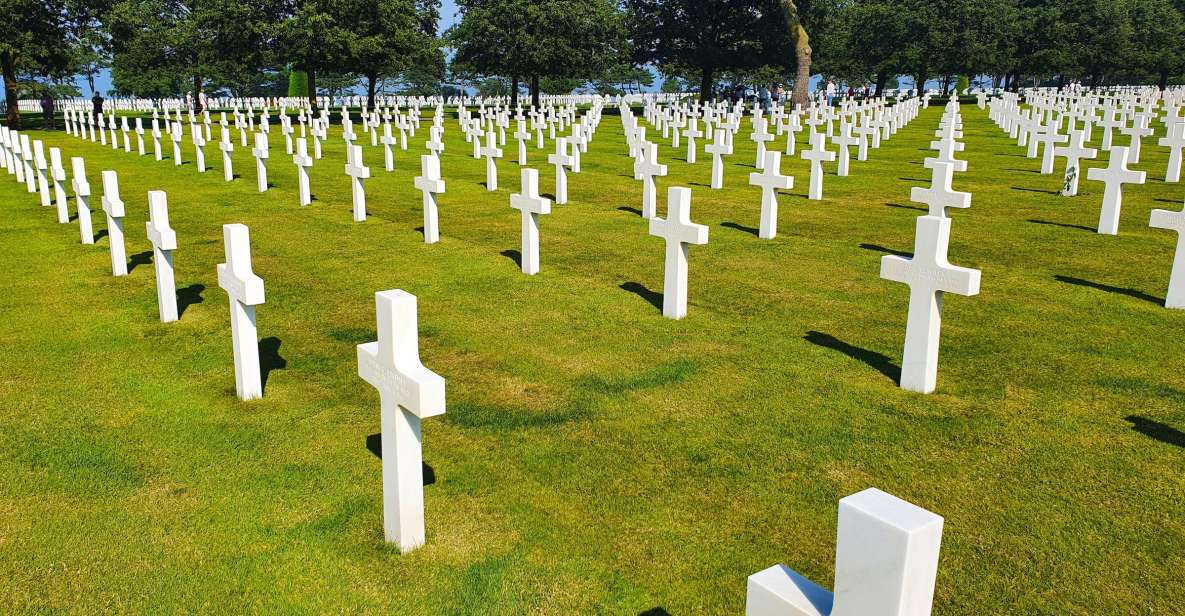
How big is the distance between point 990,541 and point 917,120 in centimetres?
3593

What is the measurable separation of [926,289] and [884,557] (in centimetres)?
405

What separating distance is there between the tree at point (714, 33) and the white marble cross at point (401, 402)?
4647 centimetres

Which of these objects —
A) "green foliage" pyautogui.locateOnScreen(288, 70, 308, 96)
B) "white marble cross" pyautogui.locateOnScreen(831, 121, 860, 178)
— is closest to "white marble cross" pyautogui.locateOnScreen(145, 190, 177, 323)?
"white marble cross" pyautogui.locateOnScreen(831, 121, 860, 178)

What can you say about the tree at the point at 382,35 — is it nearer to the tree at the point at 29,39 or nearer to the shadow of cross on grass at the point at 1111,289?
the tree at the point at 29,39

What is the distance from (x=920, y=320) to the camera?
563cm

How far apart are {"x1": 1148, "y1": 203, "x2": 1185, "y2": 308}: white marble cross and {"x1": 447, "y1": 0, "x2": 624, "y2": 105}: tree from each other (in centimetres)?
4010

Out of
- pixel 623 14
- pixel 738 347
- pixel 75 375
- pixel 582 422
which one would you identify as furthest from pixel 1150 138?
pixel 623 14

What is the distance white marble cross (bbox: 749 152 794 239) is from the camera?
35.7 feet

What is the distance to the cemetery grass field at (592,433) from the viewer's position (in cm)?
370

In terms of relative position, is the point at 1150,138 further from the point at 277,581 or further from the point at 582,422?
the point at 277,581

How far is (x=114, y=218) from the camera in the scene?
862cm

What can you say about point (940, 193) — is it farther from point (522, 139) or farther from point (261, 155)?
point (522, 139)

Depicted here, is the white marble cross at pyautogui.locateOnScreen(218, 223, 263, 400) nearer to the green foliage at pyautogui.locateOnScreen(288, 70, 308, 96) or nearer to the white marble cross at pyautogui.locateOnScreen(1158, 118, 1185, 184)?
the white marble cross at pyautogui.locateOnScreen(1158, 118, 1185, 184)

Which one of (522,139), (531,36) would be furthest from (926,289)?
(531,36)
